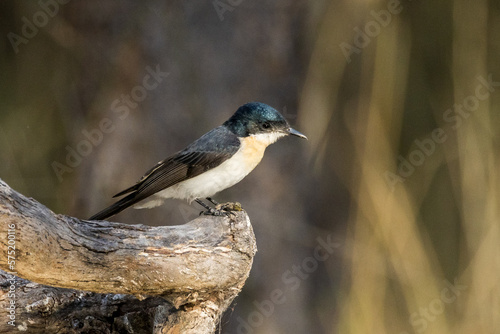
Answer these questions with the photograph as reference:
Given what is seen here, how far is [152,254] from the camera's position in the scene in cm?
305

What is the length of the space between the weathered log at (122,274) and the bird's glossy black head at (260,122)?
905 mm

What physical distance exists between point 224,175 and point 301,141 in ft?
6.29

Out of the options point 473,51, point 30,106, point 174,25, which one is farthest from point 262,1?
point 30,106

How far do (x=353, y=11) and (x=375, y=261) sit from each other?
7.46 feet

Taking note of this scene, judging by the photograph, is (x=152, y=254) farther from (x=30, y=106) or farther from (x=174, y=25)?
(x=30, y=106)

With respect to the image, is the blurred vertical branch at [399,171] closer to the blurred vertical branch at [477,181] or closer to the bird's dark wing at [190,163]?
the blurred vertical branch at [477,181]

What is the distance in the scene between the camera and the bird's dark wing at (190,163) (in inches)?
161

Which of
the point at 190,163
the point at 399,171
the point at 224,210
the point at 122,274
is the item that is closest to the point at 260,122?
the point at 190,163

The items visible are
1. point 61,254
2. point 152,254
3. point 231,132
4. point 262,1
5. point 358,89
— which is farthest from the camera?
point 358,89

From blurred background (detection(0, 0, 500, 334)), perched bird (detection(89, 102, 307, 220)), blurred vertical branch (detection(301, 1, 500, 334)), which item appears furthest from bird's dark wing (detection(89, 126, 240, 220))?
blurred vertical branch (detection(301, 1, 500, 334))

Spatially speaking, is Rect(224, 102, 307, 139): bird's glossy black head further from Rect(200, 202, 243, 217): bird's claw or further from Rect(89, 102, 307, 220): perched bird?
Rect(200, 202, 243, 217): bird's claw

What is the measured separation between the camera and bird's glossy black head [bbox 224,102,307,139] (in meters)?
4.26

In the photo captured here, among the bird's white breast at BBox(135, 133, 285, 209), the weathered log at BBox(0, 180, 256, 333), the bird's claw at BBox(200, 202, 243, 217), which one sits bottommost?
the weathered log at BBox(0, 180, 256, 333)

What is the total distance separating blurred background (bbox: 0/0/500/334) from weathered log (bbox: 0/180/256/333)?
2.40 m
